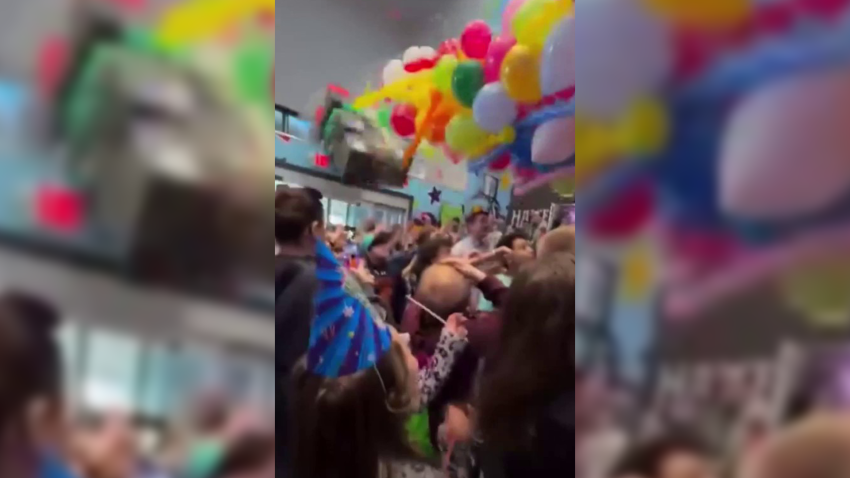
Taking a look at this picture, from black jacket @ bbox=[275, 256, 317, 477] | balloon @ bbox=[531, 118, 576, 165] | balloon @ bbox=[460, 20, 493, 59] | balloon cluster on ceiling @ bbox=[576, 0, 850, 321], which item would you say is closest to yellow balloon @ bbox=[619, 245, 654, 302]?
balloon cluster on ceiling @ bbox=[576, 0, 850, 321]

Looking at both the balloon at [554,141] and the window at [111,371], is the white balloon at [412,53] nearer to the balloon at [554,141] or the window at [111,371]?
the balloon at [554,141]

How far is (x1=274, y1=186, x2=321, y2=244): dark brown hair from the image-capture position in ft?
3.46

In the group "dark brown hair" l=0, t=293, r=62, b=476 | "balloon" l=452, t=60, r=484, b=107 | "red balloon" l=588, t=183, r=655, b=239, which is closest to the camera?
"dark brown hair" l=0, t=293, r=62, b=476

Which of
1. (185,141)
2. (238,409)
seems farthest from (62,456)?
(185,141)

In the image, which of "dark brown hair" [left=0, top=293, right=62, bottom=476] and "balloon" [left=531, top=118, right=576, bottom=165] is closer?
"dark brown hair" [left=0, top=293, right=62, bottom=476]

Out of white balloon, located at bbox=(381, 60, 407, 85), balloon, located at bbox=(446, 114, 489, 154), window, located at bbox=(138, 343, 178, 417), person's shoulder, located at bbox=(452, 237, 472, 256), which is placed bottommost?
window, located at bbox=(138, 343, 178, 417)

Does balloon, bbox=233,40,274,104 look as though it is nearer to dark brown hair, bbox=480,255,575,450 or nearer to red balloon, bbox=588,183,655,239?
red balloon, bbox=588,183,655,239

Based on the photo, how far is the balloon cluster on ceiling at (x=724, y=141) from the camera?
0.69m

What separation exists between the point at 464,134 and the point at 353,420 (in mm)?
535

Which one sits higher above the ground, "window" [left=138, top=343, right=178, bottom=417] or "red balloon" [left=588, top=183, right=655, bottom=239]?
"red balloon" [left=588, top=183, right=655, bottom=239]

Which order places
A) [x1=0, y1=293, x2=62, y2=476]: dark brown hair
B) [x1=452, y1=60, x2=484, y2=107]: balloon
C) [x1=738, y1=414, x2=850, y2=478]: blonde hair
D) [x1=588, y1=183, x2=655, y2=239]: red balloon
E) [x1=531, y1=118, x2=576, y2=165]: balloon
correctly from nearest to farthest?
1. [x1=0, y1=293, x2=62, y2=476]: dark brown hair
2. [x1=738, y1=414, x2=850, y2=478]: blonde hair
3. [x1=588, y1=183, x2=655, y2=239]: red balloon
4. [x1=531, y1=118, x2=576, y2=165]: balloon
5. [x1=452, y1=60, x2=484, y2=107]: balloon

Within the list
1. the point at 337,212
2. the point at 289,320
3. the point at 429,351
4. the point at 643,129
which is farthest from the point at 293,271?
the point at 643,129

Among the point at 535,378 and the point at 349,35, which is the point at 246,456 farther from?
the point at 349,35

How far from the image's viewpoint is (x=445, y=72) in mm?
1250
